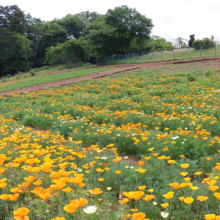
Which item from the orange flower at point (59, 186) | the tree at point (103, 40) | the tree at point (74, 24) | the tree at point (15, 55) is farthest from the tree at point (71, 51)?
the orange flower at point (59, 186)

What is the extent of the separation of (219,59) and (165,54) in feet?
33.8

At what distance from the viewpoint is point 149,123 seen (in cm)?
511

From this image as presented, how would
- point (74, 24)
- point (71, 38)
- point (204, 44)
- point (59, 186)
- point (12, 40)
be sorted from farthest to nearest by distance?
point (74, 24), point (71, 38), point (12, 40), point (204, 44), point (59, 186)

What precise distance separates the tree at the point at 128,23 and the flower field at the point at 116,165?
27.9 m

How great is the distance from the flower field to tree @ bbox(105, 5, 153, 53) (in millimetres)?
27913

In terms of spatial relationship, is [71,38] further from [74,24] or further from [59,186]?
[59,186]

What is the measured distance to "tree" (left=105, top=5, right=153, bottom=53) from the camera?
110 feet

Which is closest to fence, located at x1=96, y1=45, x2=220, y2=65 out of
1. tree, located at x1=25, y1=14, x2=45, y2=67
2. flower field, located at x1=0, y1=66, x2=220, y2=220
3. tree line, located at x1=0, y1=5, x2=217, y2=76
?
tree line, located at x1=0, y1=5, x2=217, y2=76

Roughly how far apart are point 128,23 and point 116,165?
33.8 metres

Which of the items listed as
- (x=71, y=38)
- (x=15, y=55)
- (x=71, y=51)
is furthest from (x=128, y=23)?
(x=15, y=55)

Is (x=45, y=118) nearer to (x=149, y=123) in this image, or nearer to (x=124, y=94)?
(x=149, y=123)

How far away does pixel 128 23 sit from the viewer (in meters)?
33.4

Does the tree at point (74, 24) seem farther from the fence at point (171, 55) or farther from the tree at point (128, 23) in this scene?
the fence at point (171, 55)

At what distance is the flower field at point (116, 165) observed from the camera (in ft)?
6.02
